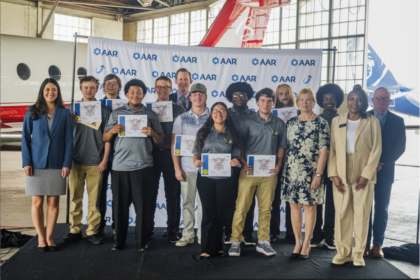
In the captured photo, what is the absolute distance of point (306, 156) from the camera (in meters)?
3.23

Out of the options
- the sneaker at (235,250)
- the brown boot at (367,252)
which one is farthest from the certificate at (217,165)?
the brown boot at (367,252)

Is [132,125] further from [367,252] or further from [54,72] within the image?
[54,72]

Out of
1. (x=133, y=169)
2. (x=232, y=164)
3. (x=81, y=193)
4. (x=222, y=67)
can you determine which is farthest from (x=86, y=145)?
(x=222, y=67)

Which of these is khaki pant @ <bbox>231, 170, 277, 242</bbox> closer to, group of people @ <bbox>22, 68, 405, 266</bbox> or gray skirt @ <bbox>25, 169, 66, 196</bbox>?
group of people @ <bbox>22, 68, 405, 266</bbox>

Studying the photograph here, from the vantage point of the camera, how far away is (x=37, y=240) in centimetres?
373

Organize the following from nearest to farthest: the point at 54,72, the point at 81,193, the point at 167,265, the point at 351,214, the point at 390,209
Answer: the point at 167,265 → the point at 351,214 → the point at 81,193 → the point at 390,209 → the point at 54,72

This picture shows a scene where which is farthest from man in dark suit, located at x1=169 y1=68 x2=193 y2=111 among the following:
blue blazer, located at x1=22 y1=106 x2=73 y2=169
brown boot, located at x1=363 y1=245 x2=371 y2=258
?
brown boot, located at x1=363 y1=245 x2=371 y2=258

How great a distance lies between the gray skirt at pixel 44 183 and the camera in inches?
130

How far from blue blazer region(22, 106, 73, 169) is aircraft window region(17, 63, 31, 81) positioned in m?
5.76

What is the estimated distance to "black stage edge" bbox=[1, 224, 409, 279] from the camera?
2930mm

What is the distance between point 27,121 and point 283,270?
9.10 ft

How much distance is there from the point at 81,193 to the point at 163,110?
1271 mm

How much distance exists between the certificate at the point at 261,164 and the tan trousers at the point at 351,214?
2.24ft

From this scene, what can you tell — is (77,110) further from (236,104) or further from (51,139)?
(236,104)
